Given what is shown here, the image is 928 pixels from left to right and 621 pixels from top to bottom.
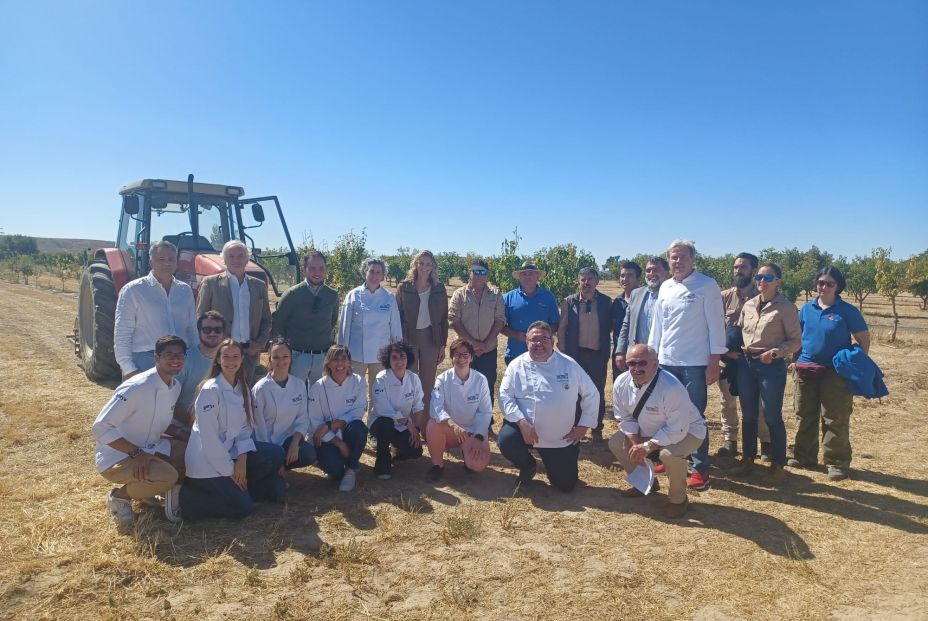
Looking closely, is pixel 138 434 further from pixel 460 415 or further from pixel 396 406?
pixel 460 415

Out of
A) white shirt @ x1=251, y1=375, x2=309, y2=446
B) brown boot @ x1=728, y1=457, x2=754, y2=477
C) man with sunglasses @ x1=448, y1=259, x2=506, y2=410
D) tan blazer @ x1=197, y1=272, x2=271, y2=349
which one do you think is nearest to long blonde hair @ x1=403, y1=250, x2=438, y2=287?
man with sunglasses @ x1=448, y1=259, x2=506, y2=410

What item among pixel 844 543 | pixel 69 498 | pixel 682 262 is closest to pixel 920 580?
pixel 844 543

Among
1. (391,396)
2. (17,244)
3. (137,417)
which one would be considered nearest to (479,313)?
(391,396)

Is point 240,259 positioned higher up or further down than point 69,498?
higher up

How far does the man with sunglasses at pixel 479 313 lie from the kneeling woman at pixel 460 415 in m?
0.69

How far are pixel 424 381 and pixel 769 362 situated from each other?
297 centimetres

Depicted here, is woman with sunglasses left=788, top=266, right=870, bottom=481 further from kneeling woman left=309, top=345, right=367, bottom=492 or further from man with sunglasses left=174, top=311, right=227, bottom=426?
man with sunglasses left=174, top=311, right=227, bottom=426

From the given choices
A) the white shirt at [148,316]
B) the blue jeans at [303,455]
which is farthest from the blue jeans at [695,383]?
the white shirt at [148,316]

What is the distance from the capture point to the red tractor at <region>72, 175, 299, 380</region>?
19.9 feet

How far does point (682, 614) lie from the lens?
251 cm

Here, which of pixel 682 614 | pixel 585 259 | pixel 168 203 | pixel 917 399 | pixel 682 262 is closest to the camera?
pixel 682 614

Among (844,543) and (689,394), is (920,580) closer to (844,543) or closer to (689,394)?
(844,543)

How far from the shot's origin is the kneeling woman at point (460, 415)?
425 centimetres

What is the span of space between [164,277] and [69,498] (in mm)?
1629
